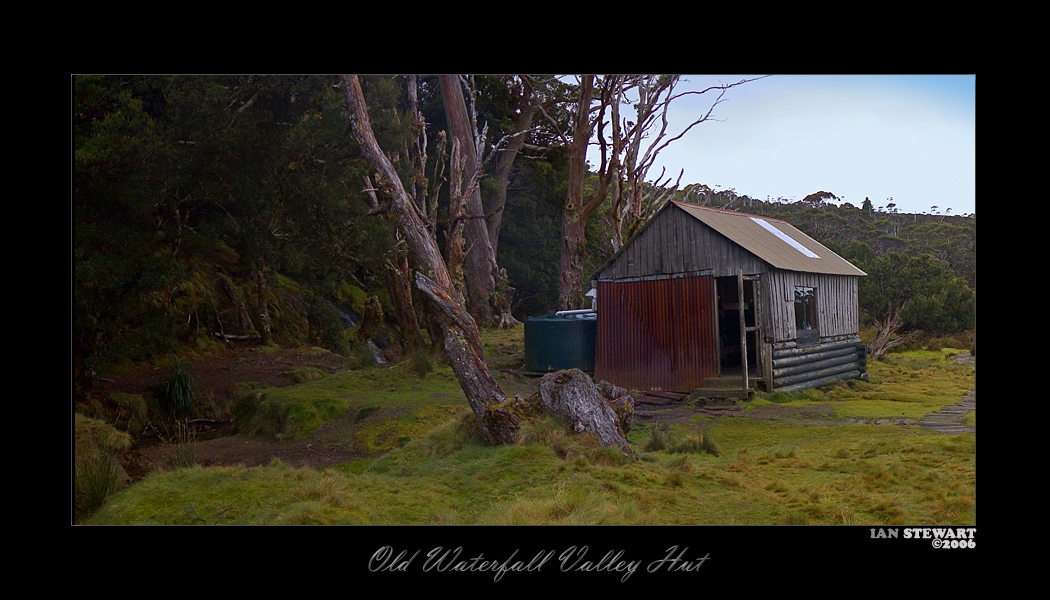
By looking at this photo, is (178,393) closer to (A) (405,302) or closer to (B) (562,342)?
(A) (405,302)

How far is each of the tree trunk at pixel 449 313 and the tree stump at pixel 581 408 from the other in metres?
0.51

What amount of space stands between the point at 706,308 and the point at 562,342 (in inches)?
157

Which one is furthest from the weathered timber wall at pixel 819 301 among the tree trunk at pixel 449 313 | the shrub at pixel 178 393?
the shrub at pixel 178 393

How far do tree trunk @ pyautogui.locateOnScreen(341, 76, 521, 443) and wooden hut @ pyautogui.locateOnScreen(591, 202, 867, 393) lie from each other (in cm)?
719

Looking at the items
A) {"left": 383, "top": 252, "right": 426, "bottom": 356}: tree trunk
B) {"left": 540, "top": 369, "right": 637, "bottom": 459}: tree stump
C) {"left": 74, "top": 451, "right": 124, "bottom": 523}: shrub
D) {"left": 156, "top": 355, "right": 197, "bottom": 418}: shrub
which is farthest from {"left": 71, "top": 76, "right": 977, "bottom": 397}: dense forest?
{"left": 540, "top": 369, "right": 637, "bottom": 459}: tree stump

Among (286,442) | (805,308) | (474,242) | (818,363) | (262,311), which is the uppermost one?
(474,242)

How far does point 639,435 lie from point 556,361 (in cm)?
777

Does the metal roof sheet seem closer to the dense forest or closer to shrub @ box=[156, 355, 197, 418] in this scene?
the dense forest

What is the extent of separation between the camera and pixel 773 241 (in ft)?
60.3

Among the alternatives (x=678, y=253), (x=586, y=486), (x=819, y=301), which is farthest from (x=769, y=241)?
(x=586, y=486)

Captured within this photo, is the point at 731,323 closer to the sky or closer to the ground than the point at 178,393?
closer to the sky

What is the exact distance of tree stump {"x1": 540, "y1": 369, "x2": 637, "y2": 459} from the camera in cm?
824

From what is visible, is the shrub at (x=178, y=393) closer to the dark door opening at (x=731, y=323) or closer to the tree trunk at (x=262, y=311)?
the tree trunk at (x=262, y=311)

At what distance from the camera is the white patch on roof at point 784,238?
63.0ft
